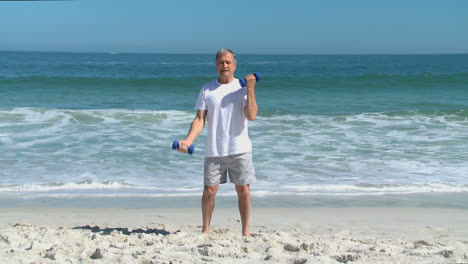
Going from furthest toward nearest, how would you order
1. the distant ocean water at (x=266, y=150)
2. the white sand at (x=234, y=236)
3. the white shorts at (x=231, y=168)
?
the distant ocean water at (x=266, y=150) → the white shorts at (x=231, y=168) → the white sand at (x=234, y=236)

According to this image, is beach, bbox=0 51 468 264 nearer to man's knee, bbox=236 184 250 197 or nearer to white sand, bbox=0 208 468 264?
white sand, bbox=0 208 468 264

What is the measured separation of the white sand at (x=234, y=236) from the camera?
3641mm

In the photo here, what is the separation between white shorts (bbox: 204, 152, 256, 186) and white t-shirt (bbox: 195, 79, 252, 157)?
54mm

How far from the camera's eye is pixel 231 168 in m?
→ 3.99

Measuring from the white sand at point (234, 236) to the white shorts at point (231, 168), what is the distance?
49cm

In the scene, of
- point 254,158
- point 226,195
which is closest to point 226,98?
point 226,195

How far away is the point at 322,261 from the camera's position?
351cm

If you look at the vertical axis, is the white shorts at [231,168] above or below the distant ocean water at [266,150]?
above

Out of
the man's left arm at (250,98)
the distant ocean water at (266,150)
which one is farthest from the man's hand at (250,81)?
the distant ocean water at (266,150)

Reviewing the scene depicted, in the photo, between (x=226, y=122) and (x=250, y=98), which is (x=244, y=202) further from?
(x=250, y=98)

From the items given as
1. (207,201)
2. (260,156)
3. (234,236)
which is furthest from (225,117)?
(260,156)

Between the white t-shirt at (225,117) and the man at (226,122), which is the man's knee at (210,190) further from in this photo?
the white t-shirt at (225,117)

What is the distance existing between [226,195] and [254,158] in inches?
84.9

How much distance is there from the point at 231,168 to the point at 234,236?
0.63 m
